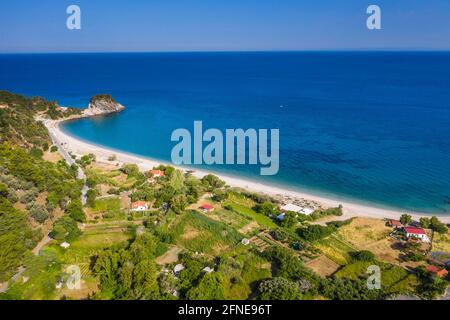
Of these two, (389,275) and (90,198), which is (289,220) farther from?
(90,198)

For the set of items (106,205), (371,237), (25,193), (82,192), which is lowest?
(371,237)

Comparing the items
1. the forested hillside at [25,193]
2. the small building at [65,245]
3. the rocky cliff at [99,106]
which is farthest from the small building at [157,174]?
the rocky cliff at [99,106]

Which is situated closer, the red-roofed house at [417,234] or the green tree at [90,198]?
the red-roofed house at [417,234]

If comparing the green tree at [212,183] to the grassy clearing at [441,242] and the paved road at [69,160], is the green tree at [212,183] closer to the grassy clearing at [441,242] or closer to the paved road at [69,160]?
the paved road at [69,160]

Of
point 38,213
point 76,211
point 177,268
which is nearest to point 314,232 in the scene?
point 177,268

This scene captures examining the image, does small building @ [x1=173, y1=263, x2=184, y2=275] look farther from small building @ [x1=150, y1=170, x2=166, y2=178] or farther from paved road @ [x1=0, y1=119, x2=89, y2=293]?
small building @ [x1=150, y1=170, x2=166, y2=178]

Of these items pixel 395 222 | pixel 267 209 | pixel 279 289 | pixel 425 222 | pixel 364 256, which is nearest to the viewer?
pixel 279 289

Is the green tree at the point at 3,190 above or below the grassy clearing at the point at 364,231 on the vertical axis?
above

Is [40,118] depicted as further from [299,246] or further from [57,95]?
[299,246]

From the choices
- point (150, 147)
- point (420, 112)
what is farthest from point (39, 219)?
point (420, 112)
